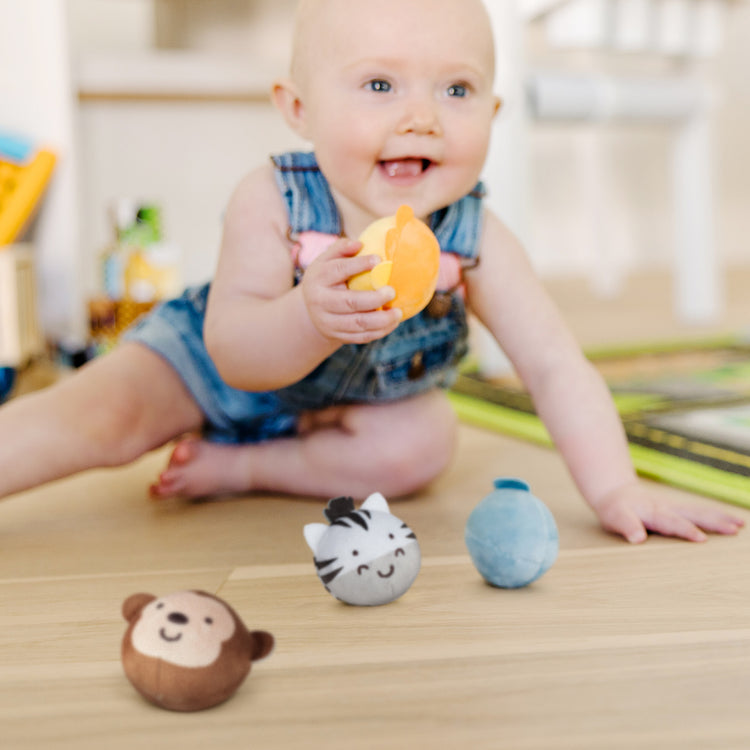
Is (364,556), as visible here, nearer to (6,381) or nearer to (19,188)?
(6,381)

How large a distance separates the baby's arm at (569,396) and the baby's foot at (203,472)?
0.74ft

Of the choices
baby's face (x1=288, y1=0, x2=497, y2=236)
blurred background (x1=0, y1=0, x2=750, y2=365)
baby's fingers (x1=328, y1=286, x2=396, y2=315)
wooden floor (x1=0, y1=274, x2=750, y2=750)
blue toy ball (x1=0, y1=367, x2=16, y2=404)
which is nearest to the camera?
wooden floor (x1=0, y1=274, x2=750, y2=750)

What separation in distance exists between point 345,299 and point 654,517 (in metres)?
0.26

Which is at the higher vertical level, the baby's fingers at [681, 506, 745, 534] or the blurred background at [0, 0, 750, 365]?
the blurred background at [0, 0, 750, 365]

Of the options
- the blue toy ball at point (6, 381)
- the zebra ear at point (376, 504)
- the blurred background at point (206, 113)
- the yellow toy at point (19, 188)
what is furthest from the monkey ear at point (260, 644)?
the yellow toy at point (19, 188)

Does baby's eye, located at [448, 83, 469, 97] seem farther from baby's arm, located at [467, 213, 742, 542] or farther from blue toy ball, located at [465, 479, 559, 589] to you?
blue toy ball, located at [465, 479, 559, 589]

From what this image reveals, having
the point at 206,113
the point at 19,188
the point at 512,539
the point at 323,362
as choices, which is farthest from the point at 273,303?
the point at 206,113

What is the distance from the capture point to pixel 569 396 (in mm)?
643

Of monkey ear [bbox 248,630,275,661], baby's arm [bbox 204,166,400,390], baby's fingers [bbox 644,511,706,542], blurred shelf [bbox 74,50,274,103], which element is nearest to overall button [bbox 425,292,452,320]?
baby's arm [bbox 204,166,400,390]

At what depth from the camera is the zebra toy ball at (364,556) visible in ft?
1.55

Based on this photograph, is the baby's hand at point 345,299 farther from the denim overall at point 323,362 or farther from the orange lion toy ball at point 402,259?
the denim overall at point 323,362

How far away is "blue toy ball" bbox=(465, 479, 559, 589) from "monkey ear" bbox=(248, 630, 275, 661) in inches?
6.1

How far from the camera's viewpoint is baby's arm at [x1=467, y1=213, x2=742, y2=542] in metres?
0.60

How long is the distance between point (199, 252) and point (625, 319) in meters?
0.85
